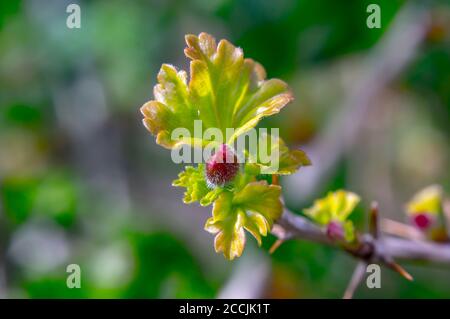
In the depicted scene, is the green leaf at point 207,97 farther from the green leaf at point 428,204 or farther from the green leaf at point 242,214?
the green leaf at point 428,204

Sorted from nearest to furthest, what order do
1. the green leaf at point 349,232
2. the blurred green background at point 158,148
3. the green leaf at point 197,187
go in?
1. the green leaf at point 197,187
2. the green leaf at point 349,232
3. the blurred green background at point 158,148

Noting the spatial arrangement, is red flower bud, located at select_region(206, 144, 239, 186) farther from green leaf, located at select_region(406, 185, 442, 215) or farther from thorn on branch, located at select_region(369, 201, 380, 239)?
green leaf, located at select_region(406, 185, 442, 215)

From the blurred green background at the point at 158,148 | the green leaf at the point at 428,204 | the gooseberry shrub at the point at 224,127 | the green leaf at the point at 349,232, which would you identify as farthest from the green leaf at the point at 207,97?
the blurred green background at the point at 158,148

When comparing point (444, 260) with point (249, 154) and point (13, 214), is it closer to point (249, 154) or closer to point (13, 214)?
point (249, 154)

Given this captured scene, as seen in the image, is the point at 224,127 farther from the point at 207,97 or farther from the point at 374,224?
→ the point at 374,224

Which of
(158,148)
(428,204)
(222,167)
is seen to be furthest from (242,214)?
(158,148)

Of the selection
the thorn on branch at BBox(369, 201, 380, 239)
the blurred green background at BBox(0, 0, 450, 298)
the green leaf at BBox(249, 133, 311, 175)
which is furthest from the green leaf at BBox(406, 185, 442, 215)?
the blurred green background at BBox(0, 0, 450, 298)

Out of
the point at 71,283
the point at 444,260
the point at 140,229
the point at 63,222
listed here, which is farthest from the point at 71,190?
the point at 444,260
